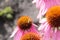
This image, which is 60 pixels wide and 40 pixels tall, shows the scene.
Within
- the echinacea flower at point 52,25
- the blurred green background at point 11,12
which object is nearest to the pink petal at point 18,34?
the echinacea flower at point 52,25

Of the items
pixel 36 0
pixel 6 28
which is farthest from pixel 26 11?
pixel 36 0

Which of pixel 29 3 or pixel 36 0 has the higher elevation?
pixel 29 3

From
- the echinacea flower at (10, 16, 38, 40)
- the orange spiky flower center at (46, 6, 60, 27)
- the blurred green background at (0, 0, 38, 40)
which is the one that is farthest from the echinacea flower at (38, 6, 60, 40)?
the blurred green background at (0, 0, 38, 40)

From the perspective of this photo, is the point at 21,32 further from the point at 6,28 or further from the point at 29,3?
the point at 29,3

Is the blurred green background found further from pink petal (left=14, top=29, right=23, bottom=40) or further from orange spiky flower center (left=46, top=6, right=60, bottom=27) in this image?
orange spiky flower center (left=46, top=6, right=60, bottom=27)

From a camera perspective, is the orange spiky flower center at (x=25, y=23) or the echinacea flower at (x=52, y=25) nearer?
the echinacea flower at (x=52, y=25)

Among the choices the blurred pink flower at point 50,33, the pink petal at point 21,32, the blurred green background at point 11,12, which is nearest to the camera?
the blurred pink flower at point 50,33

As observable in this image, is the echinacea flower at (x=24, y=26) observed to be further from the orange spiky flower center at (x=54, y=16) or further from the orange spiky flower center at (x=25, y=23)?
the orange spiky flower center at (x=54, y=16)

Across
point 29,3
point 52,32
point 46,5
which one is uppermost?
point 29,3

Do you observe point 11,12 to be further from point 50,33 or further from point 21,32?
point 50,33
